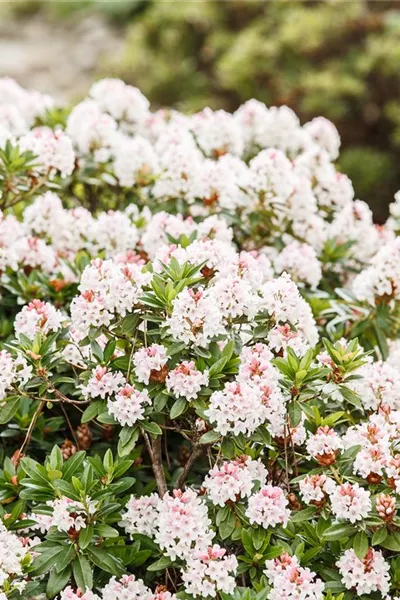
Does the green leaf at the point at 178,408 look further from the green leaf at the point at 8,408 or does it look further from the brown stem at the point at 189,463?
the green leaf at the point at 8,408

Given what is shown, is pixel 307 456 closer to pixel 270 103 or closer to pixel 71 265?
pixel 71 265

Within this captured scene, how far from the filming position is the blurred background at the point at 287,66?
7.11 meters

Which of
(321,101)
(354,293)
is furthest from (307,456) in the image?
(321,101)

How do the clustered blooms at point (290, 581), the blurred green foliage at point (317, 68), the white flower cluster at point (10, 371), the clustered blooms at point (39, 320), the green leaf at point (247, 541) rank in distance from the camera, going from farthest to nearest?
1. the blurred green foliage at point (317, 68)
2. the clustered blooms at point (39, 320)
3. the white flower cluster at point (10, 371)
4. the green leaf at point (247, 541)
5. the clustered blooms at point (290, 581)

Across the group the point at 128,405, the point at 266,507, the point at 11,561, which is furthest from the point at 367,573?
the point at 11,561

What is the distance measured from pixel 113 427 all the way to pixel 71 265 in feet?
2.07

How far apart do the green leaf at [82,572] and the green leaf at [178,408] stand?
0.40m

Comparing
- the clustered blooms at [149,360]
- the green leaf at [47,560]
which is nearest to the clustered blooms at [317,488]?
the clustered blooms at [149,360]

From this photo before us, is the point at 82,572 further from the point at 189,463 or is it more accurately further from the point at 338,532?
the point at 338,532

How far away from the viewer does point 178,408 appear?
6.60 ft

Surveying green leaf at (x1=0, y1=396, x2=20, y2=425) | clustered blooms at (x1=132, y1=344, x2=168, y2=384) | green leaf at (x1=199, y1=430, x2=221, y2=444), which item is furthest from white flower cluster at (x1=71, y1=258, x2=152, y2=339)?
green leaf at (x1=199, y1=430, x2=221, y2=444)

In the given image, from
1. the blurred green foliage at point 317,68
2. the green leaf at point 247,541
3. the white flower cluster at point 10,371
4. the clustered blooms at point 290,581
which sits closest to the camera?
the clustered blooms at point 290,581

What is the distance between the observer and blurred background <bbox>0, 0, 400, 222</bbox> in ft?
23.3

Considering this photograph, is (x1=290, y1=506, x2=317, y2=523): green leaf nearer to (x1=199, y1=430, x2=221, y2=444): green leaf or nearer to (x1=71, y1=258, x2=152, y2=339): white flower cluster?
(x1=199, y1=430, x2=221, y2=444): green leaf
